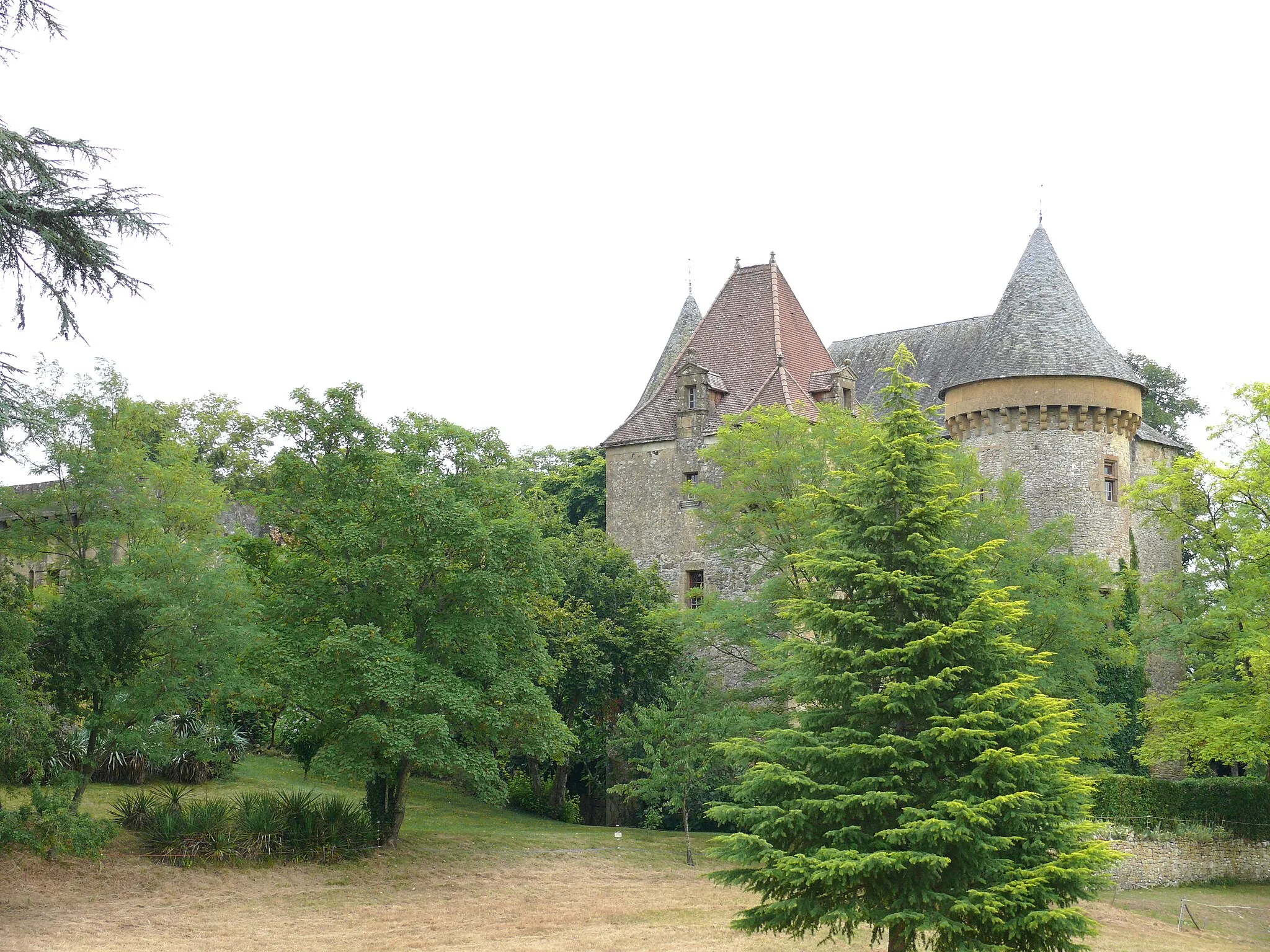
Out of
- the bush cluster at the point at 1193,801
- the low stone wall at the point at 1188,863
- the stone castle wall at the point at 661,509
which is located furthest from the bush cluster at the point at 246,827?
the bush cluster at the point at 1193,801

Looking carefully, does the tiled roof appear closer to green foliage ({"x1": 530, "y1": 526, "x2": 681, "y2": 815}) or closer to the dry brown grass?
green foliage ({"x1": 530, "y1": 526, "x2": 681, "y2": 815})

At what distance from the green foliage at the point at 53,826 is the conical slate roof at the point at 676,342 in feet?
82.9

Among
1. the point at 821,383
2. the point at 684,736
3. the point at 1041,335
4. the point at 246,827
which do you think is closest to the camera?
the point at 246,827

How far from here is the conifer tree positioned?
1499 centimetres

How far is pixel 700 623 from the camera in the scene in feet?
102

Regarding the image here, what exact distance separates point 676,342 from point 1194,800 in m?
22.6

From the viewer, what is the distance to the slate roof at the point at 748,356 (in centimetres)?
3912

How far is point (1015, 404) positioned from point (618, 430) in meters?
12.0

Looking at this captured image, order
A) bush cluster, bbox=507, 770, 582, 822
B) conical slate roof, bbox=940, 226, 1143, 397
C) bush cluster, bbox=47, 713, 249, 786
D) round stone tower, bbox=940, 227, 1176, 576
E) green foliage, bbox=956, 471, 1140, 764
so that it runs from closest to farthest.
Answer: bush cluster, bbox=47, 713, 249, 786
green foliage, bbox=956, 471, 1140, 764
bush cluster, bbox=507, 770, 582, 822
round stone tower, bbox=940, 227, 1176, 576
conical slate roof, bbox=940, 226, 1143, 397

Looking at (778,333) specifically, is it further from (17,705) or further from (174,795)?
(17,705)

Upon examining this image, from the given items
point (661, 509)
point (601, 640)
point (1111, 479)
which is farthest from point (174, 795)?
point (1111, 479)

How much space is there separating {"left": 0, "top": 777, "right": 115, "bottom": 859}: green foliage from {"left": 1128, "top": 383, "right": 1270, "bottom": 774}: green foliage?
23.3m

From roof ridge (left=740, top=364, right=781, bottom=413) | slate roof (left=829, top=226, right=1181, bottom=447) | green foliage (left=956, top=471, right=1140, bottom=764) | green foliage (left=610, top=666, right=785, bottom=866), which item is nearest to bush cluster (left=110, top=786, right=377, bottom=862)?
green foliage (left=610, top=666, right=785, bottom=866)

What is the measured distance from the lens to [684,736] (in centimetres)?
2920
